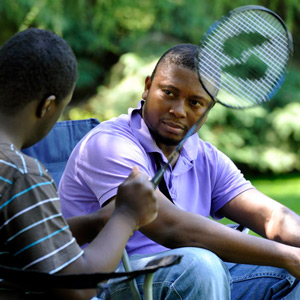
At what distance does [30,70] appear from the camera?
1.51 metres

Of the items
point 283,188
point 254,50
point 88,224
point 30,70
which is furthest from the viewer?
point 283,188

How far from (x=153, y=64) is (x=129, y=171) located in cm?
556

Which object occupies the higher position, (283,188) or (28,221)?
(28,221)

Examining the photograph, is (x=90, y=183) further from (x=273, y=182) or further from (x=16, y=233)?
(x=273, y=182)

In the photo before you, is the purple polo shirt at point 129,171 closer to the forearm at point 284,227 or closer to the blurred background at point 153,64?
the forearm at point 284,227

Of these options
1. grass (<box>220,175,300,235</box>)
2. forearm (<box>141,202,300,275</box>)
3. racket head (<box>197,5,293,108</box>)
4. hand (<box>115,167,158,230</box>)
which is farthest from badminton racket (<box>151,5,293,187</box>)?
grass (<box>220,175,300,235</box>)

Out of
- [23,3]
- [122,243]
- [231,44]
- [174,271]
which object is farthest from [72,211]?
[23,3]

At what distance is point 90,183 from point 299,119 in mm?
6317

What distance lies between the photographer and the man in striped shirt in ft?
4.62

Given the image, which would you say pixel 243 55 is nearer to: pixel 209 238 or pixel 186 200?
pixel 186 200

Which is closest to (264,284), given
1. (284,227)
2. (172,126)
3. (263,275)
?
(263,275)

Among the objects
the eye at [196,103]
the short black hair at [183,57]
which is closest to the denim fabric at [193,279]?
the eye at [196,103]

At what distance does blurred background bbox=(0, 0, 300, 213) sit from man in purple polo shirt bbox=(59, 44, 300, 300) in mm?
4733

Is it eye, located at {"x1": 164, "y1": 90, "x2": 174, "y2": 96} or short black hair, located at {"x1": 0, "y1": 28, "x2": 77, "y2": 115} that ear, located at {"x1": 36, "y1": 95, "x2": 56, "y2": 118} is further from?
eye, located at {"x1": 164, "y1": 90, "x2": 174, "y2": 96}
